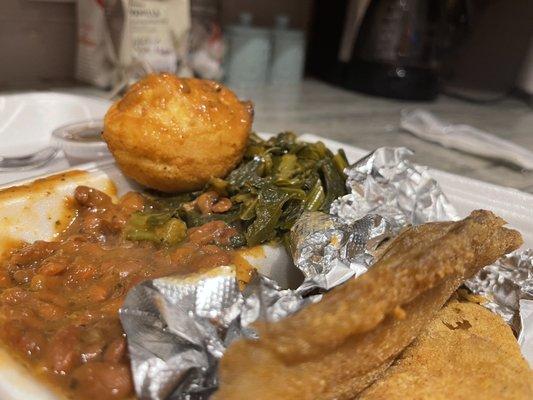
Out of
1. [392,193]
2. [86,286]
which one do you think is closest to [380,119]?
[392,193]

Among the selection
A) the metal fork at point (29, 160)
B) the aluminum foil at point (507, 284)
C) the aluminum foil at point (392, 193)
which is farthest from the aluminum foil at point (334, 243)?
the metal fork at point (29, 160)

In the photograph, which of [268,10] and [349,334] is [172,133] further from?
[268,10]

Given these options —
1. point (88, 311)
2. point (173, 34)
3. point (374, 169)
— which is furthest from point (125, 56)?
point (88, 311)

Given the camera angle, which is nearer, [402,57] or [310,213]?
[310,213]

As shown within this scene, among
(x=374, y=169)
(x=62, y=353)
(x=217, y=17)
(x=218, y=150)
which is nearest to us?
(x=62, y=353)

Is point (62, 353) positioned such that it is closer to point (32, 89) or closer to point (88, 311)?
point (88, 311)

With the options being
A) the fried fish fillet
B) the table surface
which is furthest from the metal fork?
the fried fish fillet
